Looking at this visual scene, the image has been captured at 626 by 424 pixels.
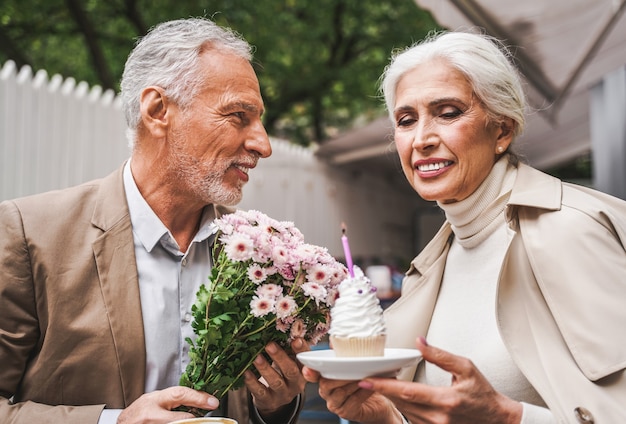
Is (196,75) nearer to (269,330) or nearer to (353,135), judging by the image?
(269,330)

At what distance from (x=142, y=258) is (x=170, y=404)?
2.32ft

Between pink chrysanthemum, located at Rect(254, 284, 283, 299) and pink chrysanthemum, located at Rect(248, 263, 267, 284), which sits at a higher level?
pink chrysanthemum, located at Rect(248, 263, 267, 284)

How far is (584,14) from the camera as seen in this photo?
14.8 feet

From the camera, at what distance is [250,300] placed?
1885 mm

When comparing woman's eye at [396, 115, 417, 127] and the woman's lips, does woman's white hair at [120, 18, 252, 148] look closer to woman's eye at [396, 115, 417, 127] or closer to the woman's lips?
woman's eye at [396, 115, 417, 127]

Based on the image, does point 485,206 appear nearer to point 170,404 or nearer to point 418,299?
point 418,299

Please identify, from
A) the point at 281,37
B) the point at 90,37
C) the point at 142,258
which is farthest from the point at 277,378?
the point at 281,37

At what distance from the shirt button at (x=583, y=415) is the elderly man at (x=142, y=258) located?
82cm

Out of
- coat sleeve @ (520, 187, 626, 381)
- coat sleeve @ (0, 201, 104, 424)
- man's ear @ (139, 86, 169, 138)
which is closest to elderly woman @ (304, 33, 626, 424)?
coat sleeve @ (520, 187, 626, 381)

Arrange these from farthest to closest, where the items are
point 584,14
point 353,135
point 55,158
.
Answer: point 353,135
point 55,158
point 584,14

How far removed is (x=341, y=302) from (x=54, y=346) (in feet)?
3.30

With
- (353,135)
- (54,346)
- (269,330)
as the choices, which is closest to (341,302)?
(269,330)

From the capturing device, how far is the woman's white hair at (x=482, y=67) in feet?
7.64

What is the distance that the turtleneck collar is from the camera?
2375 mm
